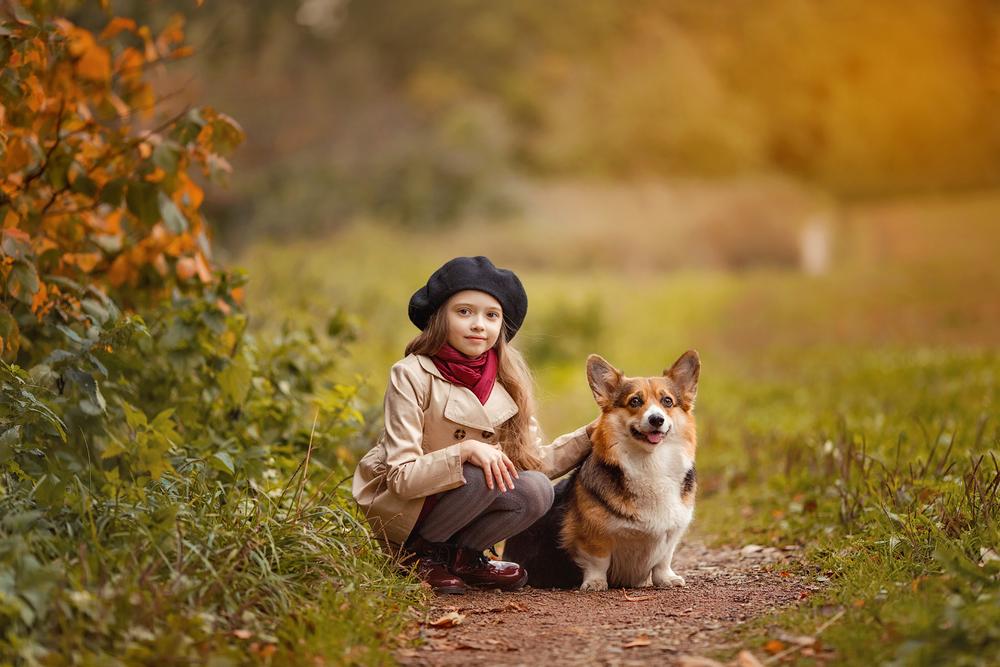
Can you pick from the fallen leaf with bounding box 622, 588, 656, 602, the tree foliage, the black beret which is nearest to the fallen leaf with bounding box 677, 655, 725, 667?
the fallen leaf with bounding box 622, 588, 656, 602

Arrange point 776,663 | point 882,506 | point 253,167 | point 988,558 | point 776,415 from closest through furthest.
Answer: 1. point 776,663
2. point 988,558
3. point 882,506
4. point 776,415
5. point 253,167

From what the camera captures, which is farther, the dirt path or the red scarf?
the red scarf

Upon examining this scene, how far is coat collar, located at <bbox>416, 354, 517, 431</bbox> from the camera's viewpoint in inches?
159

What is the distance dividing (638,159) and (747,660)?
2248 cm

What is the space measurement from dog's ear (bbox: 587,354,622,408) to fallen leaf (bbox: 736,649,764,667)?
1.36 m

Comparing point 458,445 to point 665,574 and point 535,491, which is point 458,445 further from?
point 665,574

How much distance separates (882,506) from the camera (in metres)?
4.30

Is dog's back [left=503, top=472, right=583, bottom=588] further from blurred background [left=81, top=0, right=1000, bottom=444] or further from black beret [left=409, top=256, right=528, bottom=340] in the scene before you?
blurred background [left=81, top=0, right=1000, bottom=444]

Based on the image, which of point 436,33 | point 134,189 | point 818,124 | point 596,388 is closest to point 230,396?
point 134,189

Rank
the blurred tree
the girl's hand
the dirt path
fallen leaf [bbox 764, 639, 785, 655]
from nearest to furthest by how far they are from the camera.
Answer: fallen leaf [bbox 764, 639, 785, 655], the dirt path, the girl's hand, the blurred tree

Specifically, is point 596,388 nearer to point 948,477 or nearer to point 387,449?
point 387,449

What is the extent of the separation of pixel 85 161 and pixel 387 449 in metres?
2.21

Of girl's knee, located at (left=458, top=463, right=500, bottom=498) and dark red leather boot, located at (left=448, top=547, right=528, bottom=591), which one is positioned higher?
girl's knee, located at (left=458, top=463, right=500, bottom=498)

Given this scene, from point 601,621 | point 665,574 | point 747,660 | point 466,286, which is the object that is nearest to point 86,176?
point 466,286
